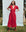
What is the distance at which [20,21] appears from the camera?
256 inches

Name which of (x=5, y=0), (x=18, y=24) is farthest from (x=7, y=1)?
(x=18, y=24)

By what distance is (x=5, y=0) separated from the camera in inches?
251

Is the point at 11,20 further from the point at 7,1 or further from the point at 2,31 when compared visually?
the point at 7,1

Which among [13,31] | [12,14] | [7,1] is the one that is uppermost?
[7,1]

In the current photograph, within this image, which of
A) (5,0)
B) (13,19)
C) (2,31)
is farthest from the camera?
(5,0)

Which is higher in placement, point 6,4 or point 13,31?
point 6,4

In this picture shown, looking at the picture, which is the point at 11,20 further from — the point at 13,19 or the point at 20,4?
the point at 20,4

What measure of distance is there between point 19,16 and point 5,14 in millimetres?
882

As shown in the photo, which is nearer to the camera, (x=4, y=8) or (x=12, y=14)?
(x=12, y=14)

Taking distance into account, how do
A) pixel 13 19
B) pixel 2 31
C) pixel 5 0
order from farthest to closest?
pixel 5 0 < pixel 13 19 < pixel 2 31

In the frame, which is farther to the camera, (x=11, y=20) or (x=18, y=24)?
(x=18, y=24)

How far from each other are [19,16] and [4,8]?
106 centimetres

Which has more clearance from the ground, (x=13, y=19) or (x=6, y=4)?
(x=6, y=4)

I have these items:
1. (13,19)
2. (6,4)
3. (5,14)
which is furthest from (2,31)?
(6,4)
